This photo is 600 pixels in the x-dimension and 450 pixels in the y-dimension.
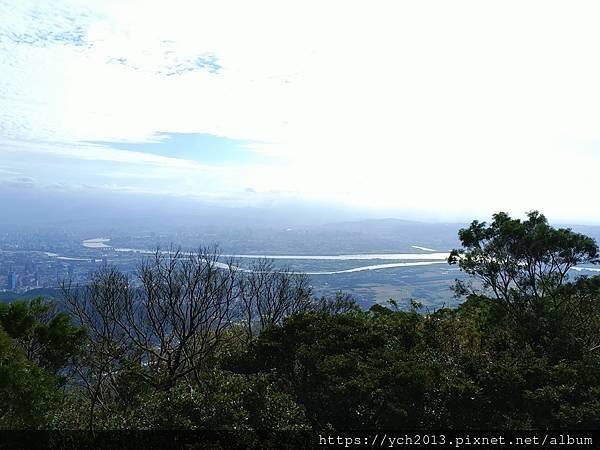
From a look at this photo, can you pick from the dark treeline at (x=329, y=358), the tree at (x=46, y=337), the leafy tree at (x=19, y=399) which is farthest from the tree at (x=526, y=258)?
the tree at (x=46, y=337)

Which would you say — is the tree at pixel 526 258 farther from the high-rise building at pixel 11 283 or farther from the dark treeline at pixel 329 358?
the high-rise building at pixel 11 283

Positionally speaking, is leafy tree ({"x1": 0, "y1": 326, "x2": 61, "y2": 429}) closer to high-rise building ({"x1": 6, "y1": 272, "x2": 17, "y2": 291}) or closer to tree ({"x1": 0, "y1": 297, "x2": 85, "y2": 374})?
tree ({"x1": 0, "y1": 297, "x2": 85, "y2": 374})

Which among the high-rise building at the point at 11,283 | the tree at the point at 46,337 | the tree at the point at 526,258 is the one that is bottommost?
the high-rise building at the point at 11,283

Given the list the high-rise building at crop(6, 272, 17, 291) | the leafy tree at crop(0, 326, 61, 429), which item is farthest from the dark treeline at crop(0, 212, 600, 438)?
the high-rise building at crop(6, 272, 17, 291)

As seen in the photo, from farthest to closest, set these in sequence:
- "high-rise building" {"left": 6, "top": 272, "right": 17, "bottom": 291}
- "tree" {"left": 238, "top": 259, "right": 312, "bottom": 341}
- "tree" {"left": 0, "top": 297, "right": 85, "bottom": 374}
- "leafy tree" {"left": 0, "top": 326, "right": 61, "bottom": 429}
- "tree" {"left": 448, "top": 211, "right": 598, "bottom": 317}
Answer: "high-rise building" {"left": 6, "top": 272, "right": 17, "bottom": 291} → "tree" {"left": 238, "top": 259, "right": 312, "bottom": 341} → "tree" {"left": 448, "top": 211, "right": 598, "bottom": 317} → "tree" {"left": 0, "top": 297, "right": 85, "bottom": 374} → "leafy tree" {"left": 0, "top": 326, "right": 61, "bottom": 429}

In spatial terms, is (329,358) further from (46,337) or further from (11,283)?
(11,283)

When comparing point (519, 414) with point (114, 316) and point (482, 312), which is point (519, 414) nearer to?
point (482, 312)

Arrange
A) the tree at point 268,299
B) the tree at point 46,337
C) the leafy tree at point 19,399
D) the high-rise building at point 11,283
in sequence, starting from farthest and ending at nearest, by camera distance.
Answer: the high-rise building at point 11,283
the tree at point 268,299
the tree at point 46,337
the leafy tree at point 19,399

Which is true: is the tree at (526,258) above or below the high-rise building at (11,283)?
above
